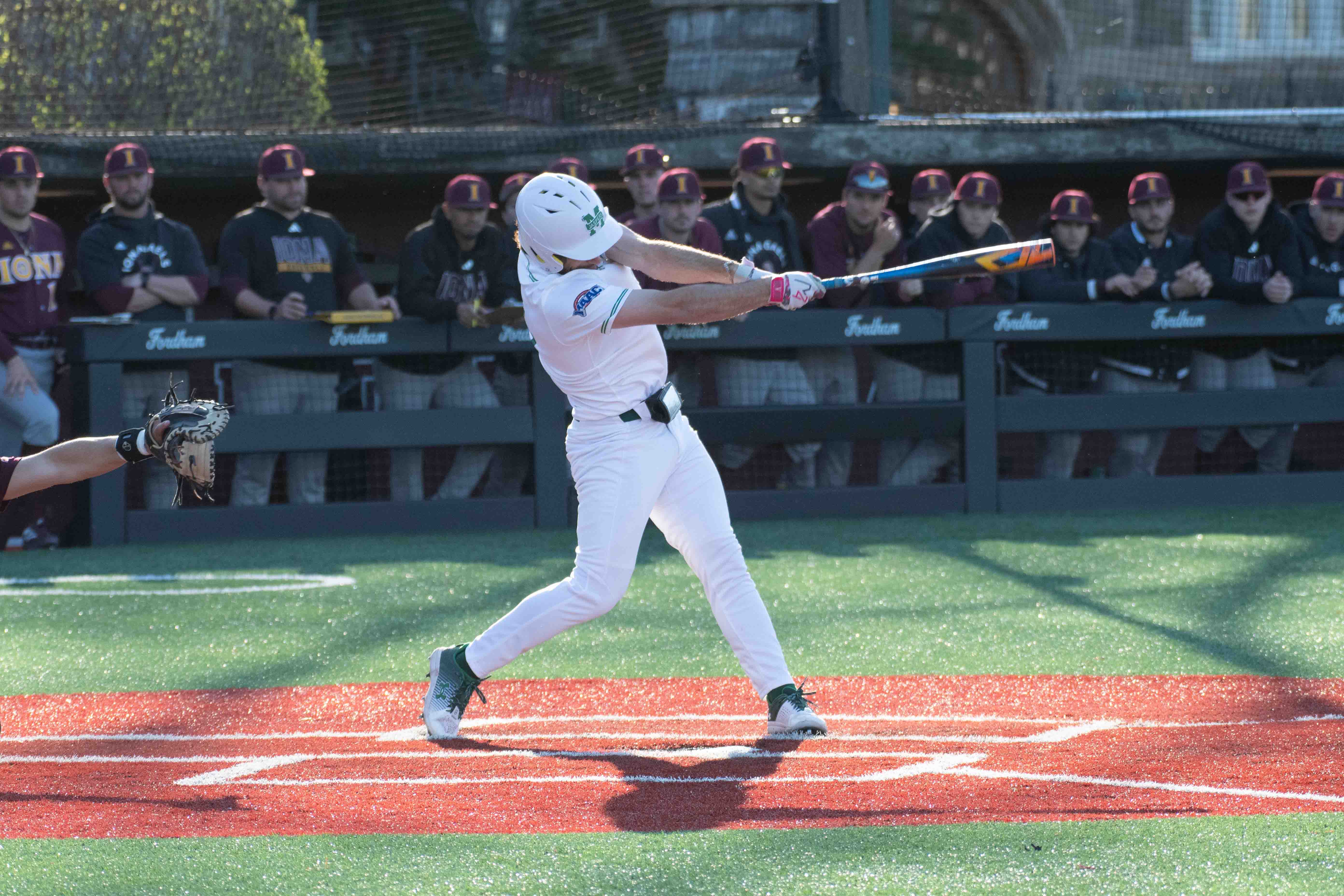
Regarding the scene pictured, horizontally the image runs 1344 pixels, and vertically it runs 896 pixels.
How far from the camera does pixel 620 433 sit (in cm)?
425

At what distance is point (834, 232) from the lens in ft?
27.8

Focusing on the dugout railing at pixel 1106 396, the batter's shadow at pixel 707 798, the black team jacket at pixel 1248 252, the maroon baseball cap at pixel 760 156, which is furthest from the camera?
the black team jacket at pixel 1248 252

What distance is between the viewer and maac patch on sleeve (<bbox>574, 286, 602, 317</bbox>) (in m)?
4.05

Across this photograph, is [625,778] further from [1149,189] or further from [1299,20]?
[1299,20]

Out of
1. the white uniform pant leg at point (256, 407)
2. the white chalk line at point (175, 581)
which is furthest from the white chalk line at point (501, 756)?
the white uniform pant leg at point (256, 407)

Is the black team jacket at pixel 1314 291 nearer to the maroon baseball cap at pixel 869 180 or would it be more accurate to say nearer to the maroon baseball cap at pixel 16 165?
the maroon baseball cap at pixel 869 180

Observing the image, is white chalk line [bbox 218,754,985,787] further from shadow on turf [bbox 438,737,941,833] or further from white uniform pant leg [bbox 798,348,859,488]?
white uniform pant leg [bbox 798,348,859,488]

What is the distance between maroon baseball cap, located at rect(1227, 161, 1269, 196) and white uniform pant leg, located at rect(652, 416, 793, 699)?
5462 millimetres

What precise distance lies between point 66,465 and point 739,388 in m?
4.70

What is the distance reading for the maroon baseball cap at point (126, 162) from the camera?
7977 millimetres

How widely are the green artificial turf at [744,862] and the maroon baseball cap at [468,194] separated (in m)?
5.34

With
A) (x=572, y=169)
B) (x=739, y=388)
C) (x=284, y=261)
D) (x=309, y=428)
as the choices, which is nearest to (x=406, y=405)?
(x=309, y=428)

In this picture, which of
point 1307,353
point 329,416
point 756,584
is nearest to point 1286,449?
point 1307,353

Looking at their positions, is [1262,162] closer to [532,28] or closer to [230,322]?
[532,28]
